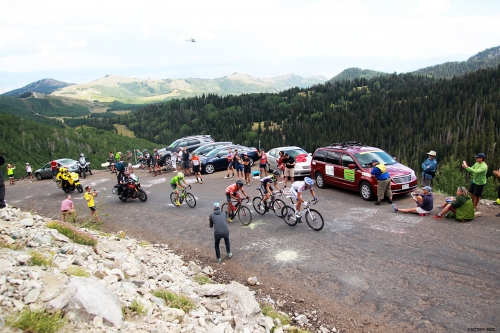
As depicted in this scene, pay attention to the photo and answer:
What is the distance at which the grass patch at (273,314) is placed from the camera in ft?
20.1

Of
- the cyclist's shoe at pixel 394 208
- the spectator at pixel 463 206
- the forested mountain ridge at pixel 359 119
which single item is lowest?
the forested mountain ridge at pixel 359 119

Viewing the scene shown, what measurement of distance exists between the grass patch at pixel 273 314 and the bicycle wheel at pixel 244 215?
5.14 m

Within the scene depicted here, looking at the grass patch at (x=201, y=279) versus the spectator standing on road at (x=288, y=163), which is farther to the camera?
the spectator standing on road at (x=288, y=163)

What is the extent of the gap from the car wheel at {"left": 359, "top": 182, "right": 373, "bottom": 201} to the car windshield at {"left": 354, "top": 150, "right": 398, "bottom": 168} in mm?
813

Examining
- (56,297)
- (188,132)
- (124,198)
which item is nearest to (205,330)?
(56,297)

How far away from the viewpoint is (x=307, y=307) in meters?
6.62

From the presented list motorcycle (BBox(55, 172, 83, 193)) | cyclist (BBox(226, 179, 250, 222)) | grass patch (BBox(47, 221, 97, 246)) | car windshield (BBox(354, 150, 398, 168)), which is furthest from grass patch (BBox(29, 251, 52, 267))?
motorcycle (BBox(55, 172, 83, 193))

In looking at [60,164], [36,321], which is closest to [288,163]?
[36,321]

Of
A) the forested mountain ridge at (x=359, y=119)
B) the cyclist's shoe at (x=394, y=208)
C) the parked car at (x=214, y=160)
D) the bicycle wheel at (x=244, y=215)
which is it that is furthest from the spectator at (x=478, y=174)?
the forested mountain ridge at (x=359, y=119)

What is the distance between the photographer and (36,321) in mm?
4184

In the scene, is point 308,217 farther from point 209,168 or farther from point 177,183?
point 209,168

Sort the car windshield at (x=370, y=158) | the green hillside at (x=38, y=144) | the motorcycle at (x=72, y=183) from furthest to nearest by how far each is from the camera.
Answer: the green hillside at (x=38, y=144), the motorcycle at (x=72, y=183), the car windshield at (x=370, y=158)

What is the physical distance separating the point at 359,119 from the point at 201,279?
365ft

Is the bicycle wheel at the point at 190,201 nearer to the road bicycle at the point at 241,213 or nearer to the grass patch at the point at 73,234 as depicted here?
the road bicycle at the point at 241,213
